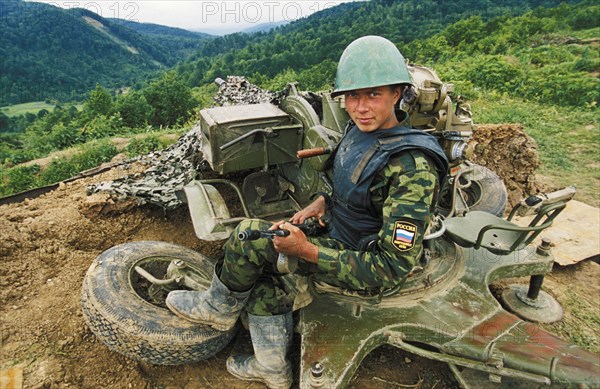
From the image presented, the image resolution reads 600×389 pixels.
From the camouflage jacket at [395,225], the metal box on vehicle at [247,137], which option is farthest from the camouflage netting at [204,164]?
the camouflage jacket at [395,225]

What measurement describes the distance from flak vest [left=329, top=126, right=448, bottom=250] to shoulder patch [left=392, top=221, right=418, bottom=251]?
32 centimetres

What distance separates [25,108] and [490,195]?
200ft

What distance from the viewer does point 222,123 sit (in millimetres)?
3684

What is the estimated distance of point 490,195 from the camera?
16.3 ft

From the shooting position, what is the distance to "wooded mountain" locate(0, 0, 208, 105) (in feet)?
189

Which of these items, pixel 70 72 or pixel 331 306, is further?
pixel 70 72

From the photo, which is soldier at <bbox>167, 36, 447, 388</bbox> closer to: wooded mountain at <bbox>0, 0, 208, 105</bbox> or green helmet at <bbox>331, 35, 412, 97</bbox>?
green helmet at <bbox>331, 35, 412, 97</bbox>

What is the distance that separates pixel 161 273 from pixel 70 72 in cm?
7025

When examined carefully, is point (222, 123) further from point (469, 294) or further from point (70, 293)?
point (469, 294)

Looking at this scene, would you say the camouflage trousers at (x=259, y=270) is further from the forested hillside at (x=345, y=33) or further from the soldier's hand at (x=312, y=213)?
the forested hillside at (x=345, y=33)

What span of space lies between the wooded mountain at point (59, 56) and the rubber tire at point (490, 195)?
59779mm

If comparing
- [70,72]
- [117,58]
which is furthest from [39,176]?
[117,58]

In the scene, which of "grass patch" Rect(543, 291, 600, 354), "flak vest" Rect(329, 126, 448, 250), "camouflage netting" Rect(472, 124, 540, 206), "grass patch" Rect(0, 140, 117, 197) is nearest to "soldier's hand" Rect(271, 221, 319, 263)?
"flak vest" Rect(329, 126, 448, 250)

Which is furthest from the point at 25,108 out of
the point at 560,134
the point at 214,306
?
the point at 214,306
